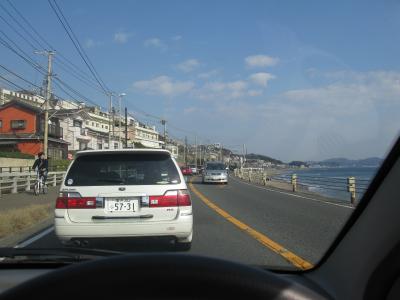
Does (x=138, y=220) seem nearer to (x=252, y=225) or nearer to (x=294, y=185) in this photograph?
(x=252, y=225)

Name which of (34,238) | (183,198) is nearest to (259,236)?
(183,198)

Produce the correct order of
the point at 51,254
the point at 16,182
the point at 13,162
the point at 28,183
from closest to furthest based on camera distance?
the point at 51,254
the point at 16,182
the point at 28,183
the point at 13,162

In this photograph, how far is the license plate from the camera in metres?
7.35

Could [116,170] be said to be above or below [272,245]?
above

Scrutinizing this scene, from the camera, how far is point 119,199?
7.36m

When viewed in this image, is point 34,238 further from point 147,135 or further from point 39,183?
point 147,135

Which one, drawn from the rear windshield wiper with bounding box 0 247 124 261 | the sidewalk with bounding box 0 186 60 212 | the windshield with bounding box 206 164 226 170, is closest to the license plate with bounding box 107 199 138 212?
the rear windshield wiper with bounding box 0 247 124 261

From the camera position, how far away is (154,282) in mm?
2205

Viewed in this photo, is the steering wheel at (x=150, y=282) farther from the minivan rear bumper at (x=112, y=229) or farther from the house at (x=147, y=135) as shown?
the house at (x=147, y=135)

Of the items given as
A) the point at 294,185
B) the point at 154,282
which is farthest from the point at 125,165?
the point at 294,185

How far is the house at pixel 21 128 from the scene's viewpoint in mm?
63906

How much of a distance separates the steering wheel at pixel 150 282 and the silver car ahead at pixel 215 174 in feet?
118

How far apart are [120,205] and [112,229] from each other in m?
0.34

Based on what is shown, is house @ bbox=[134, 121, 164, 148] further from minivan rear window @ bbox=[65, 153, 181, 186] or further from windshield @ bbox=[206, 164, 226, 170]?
minivan rear window @ bbox=[65, 153, 181, 186]
